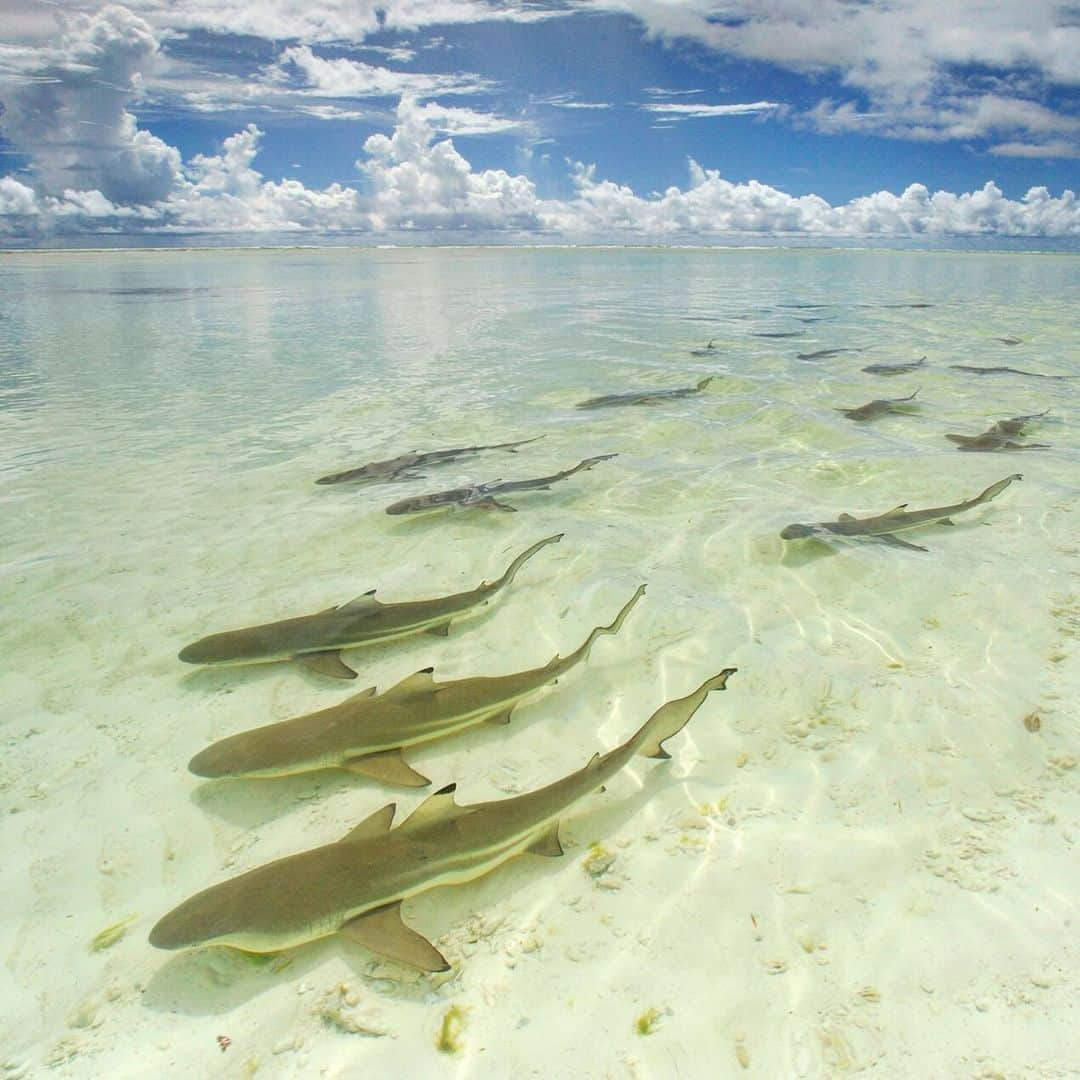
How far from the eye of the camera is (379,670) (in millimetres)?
4527

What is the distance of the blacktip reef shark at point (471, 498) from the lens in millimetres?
A: 6906

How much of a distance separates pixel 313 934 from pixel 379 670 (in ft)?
6.76

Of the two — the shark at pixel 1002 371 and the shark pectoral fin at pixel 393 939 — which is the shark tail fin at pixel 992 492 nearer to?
the shark pectoral fin at pixel 393 939

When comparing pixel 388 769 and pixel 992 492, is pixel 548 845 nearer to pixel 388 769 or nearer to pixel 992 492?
pixel 388 769

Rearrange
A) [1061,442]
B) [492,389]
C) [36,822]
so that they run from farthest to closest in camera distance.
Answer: [492,389], [1061,442], [36,822]

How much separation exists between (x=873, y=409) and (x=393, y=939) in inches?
401

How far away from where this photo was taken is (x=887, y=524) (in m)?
6.24

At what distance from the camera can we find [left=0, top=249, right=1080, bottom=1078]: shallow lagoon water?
2396 mm

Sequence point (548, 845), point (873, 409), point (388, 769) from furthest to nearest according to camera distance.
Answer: point (873, 409), point (388, 769), point (548, 845)

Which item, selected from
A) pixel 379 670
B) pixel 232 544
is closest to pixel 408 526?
pixel 232 544

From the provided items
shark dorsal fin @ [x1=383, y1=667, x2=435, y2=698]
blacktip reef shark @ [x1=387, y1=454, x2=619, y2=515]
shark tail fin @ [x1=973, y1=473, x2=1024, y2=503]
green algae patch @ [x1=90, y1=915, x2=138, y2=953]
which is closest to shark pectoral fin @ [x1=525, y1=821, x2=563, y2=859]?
shark dorsal fin @ [x1=383, y1=667, x2=435, y2=698]

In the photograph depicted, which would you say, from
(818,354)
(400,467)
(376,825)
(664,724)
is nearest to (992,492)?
(664,724)

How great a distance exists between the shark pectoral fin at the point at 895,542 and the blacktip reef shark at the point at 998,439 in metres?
3.72

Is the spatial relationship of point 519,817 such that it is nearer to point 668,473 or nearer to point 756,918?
point 756,918
